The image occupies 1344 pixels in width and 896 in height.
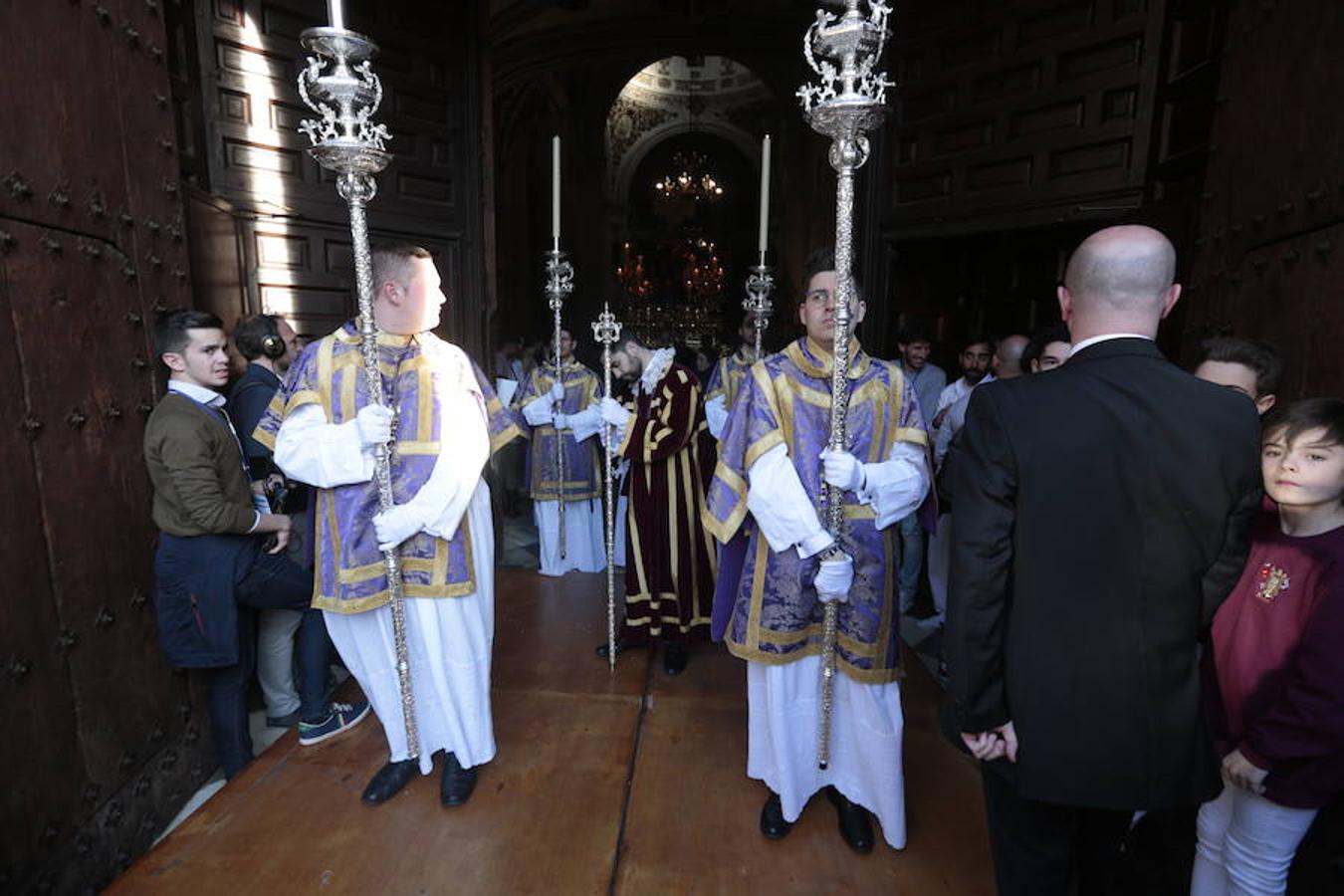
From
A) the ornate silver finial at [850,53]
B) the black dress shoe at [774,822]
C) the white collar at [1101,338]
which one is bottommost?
the black dress shoe at [774,822]

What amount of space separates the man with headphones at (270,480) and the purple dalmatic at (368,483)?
1.85 ft

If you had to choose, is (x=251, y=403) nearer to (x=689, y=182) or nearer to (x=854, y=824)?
(x=854, y=824)

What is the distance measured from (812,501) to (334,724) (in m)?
2.41

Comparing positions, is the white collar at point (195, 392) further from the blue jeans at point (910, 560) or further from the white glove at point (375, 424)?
the blue jeans at point (910, 560)

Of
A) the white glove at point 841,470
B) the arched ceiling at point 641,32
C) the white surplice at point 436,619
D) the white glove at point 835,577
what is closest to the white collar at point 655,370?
the white surplice at point 436,619

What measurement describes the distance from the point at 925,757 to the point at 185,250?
396 cm

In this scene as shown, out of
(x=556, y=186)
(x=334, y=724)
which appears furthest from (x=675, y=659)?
(x=556, y=186)

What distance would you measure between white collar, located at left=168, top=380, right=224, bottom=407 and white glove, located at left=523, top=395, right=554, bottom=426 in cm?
264

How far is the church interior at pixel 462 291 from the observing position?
2.22 meters

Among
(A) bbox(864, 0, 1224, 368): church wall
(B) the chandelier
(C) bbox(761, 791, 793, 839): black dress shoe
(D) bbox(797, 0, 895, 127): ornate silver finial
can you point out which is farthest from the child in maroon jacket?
(B) the chandelier

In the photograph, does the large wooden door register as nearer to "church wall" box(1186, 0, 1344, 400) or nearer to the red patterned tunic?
the red patterned tunic

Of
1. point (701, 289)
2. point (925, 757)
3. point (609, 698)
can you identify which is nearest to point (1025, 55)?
point (925, 757)

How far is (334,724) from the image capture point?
3057 mm

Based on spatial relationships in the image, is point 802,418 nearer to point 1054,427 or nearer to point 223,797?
point 1054,427
